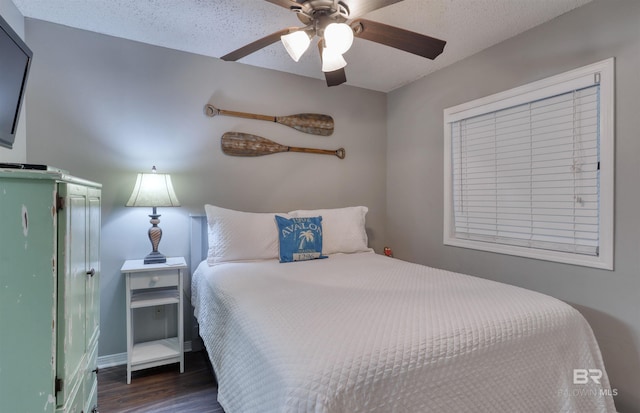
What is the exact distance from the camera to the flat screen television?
120 cm

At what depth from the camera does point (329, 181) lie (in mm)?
3287

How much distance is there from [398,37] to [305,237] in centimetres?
158

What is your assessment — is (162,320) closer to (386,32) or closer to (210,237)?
(210,237)

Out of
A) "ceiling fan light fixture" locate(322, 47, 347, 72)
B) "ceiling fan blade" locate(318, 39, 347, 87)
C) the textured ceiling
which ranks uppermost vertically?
the textured ceiling

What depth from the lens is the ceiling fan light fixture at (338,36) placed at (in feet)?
4.74

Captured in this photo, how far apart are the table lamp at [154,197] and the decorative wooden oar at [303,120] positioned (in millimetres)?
771

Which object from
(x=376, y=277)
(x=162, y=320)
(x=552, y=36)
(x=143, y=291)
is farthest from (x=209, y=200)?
(x=552, y=36)

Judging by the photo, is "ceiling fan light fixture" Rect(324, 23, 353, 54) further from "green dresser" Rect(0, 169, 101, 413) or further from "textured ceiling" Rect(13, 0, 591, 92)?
"green dresser" Rect(0, 169, 101, 413)

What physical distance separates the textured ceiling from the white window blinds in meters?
0.58

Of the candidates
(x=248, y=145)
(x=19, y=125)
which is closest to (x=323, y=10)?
(x=248, y=145)

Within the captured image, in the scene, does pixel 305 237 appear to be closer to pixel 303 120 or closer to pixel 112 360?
pixel 303 120

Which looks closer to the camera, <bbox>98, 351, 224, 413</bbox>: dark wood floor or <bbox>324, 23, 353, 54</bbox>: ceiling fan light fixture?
<bbox>324, 23, 353, 54</bbox>: ceiling fan light fixture

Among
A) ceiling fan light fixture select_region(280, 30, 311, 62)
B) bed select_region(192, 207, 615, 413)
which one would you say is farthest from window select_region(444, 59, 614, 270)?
ceiling fan light fixture select_region(280, 30, 311, 62)

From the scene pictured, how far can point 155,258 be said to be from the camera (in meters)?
2.34
